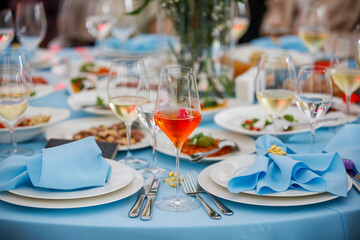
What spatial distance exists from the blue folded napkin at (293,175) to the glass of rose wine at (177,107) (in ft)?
0.50

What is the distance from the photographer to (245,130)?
5.55 feet

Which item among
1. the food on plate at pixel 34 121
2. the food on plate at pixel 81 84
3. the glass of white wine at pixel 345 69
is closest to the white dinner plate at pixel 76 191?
the food on plate at pixel 34 121

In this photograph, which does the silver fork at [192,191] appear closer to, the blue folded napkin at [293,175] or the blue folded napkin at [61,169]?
the blue folded napkin at [293,175]

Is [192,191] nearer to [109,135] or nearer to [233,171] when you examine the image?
[233,171]

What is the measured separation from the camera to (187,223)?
1.05 metres

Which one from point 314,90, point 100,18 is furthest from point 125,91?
point 100,18

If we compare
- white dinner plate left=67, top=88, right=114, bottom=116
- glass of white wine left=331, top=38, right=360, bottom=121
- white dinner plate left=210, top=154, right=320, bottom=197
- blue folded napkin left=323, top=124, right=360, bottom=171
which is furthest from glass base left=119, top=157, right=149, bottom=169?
glass of white wine left=331, top=38, right=360, bottom=121

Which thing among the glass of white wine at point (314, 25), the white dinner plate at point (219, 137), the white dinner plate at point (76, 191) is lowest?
the white dinner plate at point (219, 137)

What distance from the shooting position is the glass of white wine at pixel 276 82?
1.57m

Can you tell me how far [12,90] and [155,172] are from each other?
52 cm

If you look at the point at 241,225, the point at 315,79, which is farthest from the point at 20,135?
the point at 315,79

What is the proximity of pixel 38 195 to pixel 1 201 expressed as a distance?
0.43ft

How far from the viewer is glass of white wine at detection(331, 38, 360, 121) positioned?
5.88 ft

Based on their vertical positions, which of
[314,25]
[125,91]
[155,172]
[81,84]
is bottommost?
[155,172]
